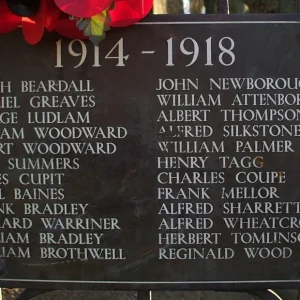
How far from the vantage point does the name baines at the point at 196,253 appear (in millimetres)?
2795

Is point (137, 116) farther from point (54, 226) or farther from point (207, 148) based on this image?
point (54, 226)

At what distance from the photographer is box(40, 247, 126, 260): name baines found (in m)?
2.82

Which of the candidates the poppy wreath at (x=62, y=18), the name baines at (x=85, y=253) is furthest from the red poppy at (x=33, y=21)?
the name baines at (x=85, y=253)

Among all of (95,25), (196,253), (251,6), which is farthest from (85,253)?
(251,6)

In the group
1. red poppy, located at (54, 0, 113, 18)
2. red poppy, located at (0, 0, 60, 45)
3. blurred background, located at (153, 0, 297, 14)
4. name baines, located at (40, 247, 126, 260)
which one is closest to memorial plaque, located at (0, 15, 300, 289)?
name baines, located at (40, 247, 126, 260)

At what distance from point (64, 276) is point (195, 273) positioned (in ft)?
2.34

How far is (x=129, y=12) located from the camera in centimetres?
262

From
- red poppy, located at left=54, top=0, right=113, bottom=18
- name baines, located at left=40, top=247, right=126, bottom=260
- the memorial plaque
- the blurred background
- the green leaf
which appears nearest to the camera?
red poppy, located at left=54, top=0, right=113, bottom=18

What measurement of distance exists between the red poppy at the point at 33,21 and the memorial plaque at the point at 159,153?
0.38 feet

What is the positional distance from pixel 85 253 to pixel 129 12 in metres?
1.29

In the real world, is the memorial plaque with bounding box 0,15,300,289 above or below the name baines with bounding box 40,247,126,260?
above

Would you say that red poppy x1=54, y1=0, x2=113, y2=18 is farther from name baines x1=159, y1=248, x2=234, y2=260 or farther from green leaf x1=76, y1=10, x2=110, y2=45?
name baines x1=159, y1=248, x2=234, y2=260

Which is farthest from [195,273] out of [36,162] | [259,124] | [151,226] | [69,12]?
[69,12]

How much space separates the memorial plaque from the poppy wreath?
10cm
